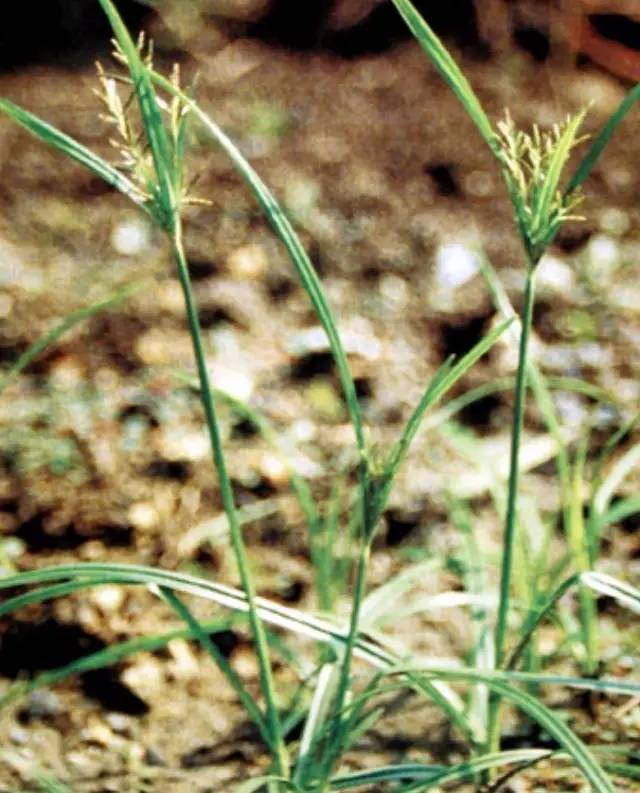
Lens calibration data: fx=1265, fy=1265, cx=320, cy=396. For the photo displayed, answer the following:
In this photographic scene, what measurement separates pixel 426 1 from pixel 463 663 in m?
1.82

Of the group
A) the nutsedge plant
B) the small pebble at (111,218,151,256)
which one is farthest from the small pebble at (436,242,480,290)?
the nutsedge plant

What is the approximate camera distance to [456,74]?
3.32 ft

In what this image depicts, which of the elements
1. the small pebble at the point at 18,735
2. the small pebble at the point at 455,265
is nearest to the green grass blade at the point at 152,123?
the small pebble at the point at 18,735

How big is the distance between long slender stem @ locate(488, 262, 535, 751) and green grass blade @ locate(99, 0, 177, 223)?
11.7 inches

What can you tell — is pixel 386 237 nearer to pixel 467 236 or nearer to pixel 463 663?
pixel 467 236

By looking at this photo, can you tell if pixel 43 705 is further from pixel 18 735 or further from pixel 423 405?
pixel 423 405

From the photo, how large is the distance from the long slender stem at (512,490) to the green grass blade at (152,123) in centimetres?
30

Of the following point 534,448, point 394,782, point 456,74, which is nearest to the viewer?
point 456,74

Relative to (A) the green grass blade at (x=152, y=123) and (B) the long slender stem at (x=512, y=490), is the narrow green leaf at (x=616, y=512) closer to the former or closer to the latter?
(B) the long slender stem at (x=512, y=490)

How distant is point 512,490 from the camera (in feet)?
3.85

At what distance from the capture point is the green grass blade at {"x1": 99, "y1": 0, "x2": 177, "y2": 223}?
0.96 meters

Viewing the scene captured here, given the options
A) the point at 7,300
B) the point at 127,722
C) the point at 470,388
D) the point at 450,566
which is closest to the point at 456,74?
the point at 450,566

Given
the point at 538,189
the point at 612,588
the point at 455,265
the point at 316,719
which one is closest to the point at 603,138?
the point at 538,189

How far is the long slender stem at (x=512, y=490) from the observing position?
108 cm
